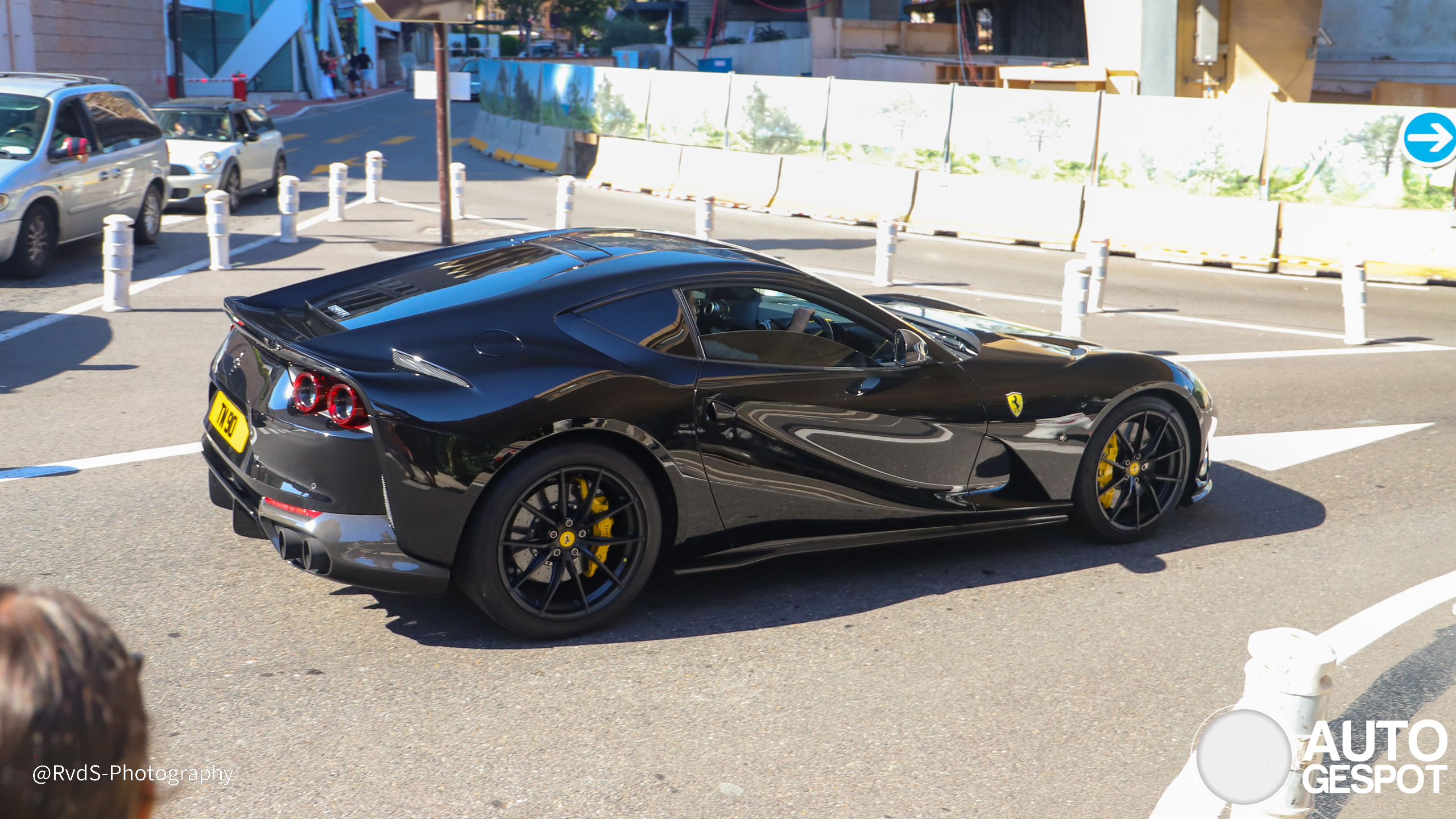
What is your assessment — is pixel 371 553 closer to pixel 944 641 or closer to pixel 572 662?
pixel 572 662

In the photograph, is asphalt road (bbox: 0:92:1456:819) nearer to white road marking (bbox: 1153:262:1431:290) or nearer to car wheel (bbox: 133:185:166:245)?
car wheel (bbox: 133:185:166:245)

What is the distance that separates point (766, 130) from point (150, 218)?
36.3 ft

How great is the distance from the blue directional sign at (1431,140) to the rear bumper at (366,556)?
51.0ft

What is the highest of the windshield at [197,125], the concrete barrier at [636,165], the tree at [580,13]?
the tree at [580,13]

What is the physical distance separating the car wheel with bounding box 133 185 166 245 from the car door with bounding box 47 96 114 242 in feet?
2.82

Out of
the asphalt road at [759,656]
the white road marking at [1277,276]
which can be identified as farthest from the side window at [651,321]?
the white road marking at [1277,276]

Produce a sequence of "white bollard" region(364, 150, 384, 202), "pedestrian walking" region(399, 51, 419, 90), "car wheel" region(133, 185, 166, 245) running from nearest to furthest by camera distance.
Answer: "car wheel" region(133, 185, 166, 245) < "white bollard" region(364, 150, 384, 202) < "pedestrian walking" region(399, 51, 419, 90)

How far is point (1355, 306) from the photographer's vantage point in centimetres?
1167

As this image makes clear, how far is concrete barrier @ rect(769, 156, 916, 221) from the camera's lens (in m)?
19.8

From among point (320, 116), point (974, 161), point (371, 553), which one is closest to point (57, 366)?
point (371, 553)

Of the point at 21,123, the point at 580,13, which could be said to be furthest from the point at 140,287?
the point at 580,13

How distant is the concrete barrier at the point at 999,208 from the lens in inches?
710

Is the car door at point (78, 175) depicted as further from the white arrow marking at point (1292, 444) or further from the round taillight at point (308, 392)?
the white arrow marking at point (1292, 444)

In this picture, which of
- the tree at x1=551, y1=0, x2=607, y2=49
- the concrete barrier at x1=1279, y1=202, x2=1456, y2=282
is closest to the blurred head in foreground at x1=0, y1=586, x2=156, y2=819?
the concrete barrier at x1=1279, y1=202, x2=1456, y2=282
